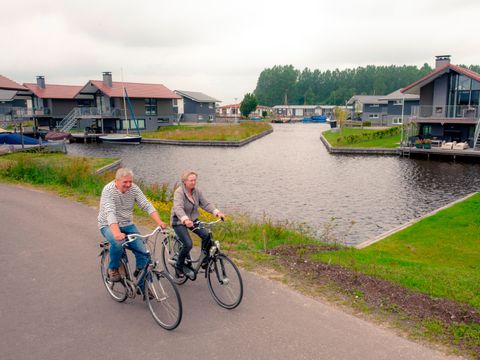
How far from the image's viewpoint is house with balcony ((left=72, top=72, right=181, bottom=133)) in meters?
61.1

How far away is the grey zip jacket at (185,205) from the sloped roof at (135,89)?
55.6m

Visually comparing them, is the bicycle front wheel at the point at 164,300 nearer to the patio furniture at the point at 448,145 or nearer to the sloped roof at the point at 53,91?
the patio furniture at the point at 448,145

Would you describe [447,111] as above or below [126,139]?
above

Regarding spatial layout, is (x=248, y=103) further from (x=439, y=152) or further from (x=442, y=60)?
(x=439, y=152)

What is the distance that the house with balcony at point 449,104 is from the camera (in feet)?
121

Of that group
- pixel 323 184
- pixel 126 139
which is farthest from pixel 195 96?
pixel 323 184

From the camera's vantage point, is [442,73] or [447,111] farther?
[442,73]

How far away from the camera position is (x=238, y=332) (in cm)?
568

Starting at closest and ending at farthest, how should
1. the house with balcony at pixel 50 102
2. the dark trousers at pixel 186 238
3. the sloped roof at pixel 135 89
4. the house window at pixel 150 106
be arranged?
1. the dark trousers at pixel 186 238
2. the sloped roof at pixel 135 89
3. the house window at pixel 150 106
4. the house with balcony at pixel 50 102

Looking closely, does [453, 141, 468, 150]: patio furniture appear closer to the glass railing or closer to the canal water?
the glass railing

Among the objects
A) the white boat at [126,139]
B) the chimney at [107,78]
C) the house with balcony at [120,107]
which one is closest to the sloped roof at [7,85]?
the white boat at [126,139]

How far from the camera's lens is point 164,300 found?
19.1 feet

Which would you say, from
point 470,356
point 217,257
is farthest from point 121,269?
point 470,356

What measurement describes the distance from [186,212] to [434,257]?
7538 millimetres
